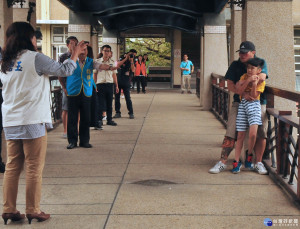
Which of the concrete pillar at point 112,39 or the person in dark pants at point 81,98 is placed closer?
the person in dark pants at point 81,98

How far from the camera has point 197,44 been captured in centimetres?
3784

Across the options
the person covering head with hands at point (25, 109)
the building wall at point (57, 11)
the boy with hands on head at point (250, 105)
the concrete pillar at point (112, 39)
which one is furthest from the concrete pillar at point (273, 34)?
the building wall at point (57, 11)

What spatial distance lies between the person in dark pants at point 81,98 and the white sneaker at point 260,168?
324 centimetres

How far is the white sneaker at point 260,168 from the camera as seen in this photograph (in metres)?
6.92

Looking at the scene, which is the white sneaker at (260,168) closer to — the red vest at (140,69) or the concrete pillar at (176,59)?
the red vest at (140,69)

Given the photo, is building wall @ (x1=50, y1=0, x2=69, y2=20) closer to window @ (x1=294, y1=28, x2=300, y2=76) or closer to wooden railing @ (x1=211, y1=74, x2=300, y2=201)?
window @ (x1=294, y1=28, x2=300, y2=76)

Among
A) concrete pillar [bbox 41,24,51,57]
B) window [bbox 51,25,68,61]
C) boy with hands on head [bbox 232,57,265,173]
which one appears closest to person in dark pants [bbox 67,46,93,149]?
boy with hands on head [bbox 232,57,265,173]

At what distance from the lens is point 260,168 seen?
696 centimetres

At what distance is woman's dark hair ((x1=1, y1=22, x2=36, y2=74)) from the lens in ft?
15.6

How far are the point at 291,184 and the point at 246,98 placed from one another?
1.32 metres

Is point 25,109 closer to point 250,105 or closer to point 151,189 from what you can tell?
point 151,189

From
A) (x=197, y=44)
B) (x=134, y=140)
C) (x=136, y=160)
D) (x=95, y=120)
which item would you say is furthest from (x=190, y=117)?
(x=197, y=44)

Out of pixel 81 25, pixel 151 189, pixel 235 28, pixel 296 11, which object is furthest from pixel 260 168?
pixel 296 11

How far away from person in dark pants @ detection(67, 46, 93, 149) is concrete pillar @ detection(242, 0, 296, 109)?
2717mm
